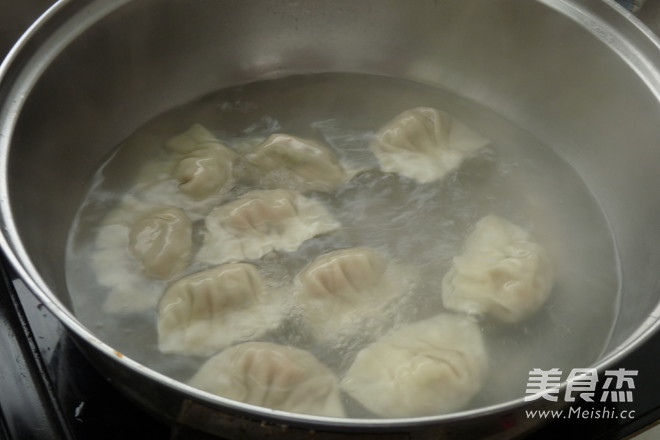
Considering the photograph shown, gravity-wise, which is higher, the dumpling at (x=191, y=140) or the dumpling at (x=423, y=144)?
the dumpling at (x=423, y=144)

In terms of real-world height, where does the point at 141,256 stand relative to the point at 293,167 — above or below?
below

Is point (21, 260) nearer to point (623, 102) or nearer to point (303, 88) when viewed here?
point (303, 88)

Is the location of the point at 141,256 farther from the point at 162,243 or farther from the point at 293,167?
the point at 293,167

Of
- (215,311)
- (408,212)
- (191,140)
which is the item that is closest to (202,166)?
(191,140)

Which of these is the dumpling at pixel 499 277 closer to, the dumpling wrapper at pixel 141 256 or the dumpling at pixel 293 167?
the dumpling at pixel 293 167

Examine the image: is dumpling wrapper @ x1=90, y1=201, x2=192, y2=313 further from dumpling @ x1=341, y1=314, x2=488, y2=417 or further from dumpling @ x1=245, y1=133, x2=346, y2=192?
dumpling @ x1=341, y1=314, x2=488, y2=417

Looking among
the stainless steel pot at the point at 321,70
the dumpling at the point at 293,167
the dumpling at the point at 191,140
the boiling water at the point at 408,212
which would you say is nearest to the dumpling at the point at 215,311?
the boiling water at the point at 408,212
